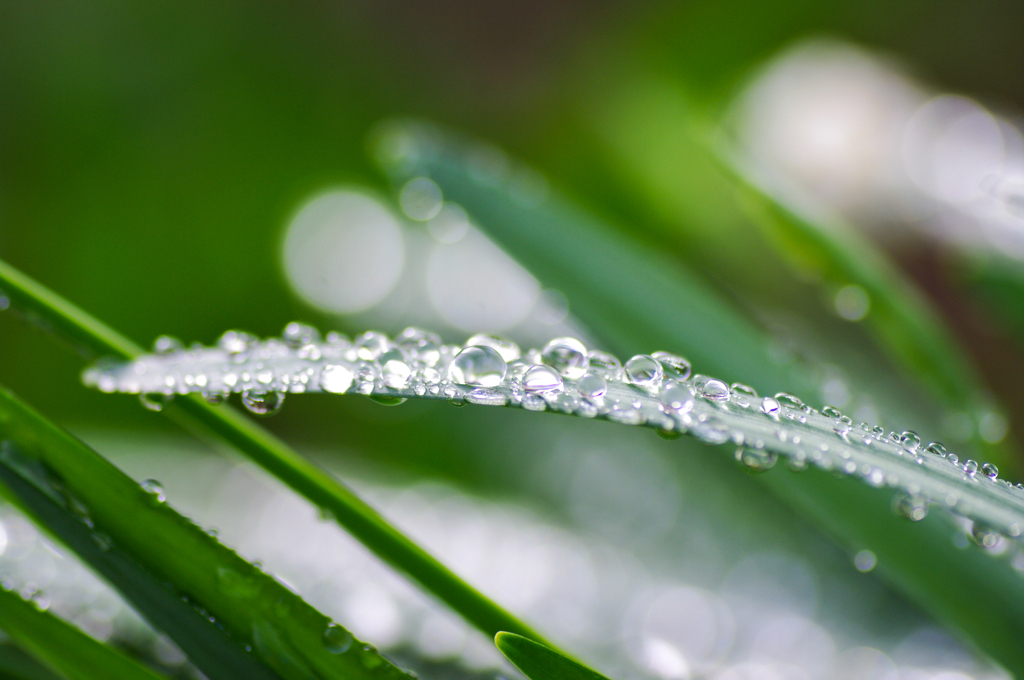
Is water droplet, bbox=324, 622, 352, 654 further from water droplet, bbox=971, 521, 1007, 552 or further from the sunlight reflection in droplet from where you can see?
the sunlight reflection in droplet

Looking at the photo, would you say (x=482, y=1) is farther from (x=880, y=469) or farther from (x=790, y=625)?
(x=880, y=469)

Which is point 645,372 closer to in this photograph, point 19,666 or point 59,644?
point 59,644

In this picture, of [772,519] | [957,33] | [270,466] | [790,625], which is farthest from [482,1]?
[270,466]

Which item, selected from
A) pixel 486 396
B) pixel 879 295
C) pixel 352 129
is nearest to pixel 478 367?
pixel 486 396

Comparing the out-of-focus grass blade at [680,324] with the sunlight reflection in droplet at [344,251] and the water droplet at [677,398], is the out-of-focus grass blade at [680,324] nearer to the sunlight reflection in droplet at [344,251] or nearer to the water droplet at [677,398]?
the water droplet at [677,398]

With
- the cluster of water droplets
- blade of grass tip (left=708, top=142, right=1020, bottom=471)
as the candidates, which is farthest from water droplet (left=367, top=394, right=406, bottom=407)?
blade of grass tip (left=708, top=142, right=1020, bottom=471)

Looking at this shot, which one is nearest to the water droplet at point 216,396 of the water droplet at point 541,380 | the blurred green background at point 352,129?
the water droplet at point 541,380
